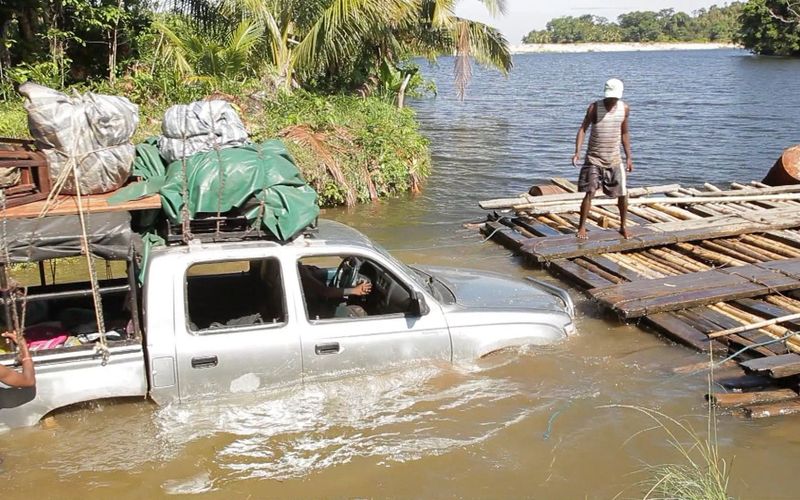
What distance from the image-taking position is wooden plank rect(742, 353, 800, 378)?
586cm

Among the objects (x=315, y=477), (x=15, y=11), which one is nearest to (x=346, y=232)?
(x=315, y=477)

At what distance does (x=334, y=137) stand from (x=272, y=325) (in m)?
9.18

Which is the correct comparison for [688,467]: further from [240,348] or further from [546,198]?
[546,198]

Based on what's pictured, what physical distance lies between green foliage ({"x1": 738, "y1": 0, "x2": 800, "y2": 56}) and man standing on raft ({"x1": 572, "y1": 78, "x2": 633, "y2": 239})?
65273mm

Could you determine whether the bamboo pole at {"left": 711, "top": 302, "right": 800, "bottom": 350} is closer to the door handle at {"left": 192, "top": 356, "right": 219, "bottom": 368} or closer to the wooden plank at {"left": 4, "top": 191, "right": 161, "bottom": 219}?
the door handle at {"left": 192, "top": 356, "right": 219, "bottom": 368}

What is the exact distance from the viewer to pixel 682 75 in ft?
191

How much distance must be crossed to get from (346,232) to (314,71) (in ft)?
41.5

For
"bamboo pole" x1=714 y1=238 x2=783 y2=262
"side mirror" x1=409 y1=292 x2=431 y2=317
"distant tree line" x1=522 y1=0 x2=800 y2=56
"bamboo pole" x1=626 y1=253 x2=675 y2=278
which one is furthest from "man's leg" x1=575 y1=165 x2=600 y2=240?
"distant tree line" x1=522 y1=0 x2=800 y2=56

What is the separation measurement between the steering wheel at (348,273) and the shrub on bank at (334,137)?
7.36 metres

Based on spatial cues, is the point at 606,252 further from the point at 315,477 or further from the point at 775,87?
the point at 775,87

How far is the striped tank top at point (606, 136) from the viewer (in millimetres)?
9641

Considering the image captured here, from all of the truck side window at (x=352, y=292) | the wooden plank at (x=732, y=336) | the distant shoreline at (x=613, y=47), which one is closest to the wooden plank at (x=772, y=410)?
the wooden plank at (x=732, y=336)

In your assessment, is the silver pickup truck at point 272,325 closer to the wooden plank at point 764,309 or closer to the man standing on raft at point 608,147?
the wooden plank at point 764,309

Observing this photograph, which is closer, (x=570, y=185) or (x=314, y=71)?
(x=570, y=185)
